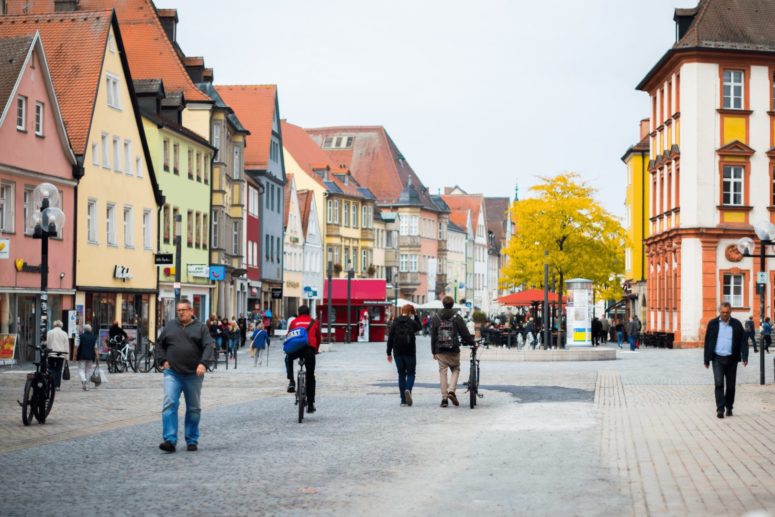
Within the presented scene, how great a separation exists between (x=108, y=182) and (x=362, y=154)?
8616cm

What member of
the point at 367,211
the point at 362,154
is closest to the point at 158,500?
the point at 367,211

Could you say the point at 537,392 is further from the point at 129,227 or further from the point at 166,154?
the point at 166,154

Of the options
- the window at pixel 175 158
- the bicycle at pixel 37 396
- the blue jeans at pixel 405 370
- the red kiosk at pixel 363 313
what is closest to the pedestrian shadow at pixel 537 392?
the blue jeans at pixel 405 370

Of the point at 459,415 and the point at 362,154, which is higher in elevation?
the point at 362,154

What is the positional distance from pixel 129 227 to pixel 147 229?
257 centimetres

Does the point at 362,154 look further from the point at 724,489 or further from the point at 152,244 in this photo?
the point at 724,489

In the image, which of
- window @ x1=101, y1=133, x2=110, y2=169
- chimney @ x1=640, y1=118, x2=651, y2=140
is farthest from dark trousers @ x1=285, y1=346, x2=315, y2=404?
chimney @ x1=640, y1=118, x2=651, y2=140

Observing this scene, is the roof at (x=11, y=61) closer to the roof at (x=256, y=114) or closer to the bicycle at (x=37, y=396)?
the bicycle at (x=37, y=396)

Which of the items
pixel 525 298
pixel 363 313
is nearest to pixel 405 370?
pixel 525 298

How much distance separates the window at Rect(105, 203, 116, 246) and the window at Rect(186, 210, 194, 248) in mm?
11425

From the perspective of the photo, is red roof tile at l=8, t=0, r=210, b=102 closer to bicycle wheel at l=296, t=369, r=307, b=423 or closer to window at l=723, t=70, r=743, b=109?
window at l=723, t=70, r=743, b=109

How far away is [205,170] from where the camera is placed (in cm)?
6725

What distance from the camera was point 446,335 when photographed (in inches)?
915

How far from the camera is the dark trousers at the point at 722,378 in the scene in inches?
840
